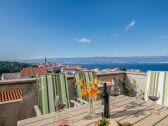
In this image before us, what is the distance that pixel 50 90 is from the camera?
2.61 meters

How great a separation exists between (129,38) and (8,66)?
125 ft

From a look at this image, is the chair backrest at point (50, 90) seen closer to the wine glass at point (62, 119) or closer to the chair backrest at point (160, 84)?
the wine glass at point (62, 119)

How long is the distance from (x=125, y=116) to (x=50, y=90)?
53.9 inches

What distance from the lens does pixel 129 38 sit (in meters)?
56.6

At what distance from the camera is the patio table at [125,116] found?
143 cm

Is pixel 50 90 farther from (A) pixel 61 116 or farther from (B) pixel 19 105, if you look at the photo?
(A) pixel 61 116

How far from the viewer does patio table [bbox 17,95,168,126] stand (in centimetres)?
143

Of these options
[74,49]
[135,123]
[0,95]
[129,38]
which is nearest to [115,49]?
[129,38]

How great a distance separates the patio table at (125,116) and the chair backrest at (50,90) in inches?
31.9

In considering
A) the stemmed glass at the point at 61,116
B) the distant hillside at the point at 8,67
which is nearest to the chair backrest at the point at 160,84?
the stemmed glass at the point at 61,116

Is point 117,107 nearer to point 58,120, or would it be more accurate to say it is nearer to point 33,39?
point 58,120

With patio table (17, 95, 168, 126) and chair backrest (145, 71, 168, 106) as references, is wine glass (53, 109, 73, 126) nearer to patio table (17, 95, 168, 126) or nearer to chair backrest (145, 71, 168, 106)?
patio table (17, 95, 168, 126)

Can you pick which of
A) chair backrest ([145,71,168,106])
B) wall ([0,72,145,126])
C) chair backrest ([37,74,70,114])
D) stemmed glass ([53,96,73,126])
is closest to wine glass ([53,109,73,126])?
stemmed glass ([53,96,73,126])

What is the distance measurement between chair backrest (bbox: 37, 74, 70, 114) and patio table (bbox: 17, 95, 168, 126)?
0.81 meters
